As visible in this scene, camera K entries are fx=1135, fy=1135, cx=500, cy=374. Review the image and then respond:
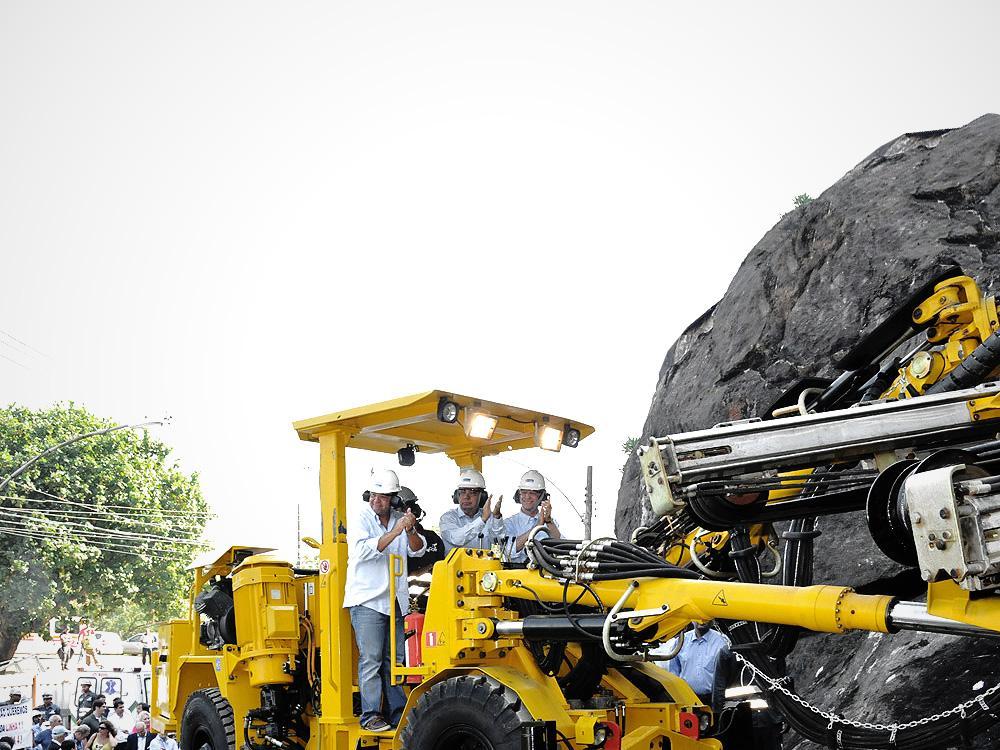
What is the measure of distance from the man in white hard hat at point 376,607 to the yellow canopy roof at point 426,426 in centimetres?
55

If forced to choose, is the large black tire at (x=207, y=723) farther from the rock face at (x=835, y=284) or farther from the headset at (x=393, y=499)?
the rock face at (x=835, y=284)

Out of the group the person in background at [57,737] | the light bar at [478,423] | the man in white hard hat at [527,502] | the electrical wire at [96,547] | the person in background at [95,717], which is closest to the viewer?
the light bar at [478,423]

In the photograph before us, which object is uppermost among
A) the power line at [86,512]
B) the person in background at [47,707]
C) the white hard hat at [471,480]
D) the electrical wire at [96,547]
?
the power line at [86,512]

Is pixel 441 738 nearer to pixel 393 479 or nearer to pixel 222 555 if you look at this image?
pixel 393 479

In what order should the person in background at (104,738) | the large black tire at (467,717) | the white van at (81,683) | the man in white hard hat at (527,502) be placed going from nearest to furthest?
the large black tire at (467,717), the man in white hard hat at (527,502), the person in background at (104,738), the white van at (81,683)

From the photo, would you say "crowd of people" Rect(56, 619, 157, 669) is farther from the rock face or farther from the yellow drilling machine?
the rock face

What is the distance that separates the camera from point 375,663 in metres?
7.83

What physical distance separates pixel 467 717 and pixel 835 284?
12.2 metres

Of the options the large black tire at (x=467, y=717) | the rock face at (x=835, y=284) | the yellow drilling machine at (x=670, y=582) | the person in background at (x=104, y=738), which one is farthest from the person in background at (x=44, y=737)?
the large black tire at (x=467, y=717)

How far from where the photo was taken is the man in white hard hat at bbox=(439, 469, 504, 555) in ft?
28.4

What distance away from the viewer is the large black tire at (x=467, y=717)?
21.0ft

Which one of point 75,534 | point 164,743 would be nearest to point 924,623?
point 164,743

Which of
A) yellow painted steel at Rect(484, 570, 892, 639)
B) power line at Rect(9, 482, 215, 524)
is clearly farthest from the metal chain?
power line at Rect(9, 482, 215, 524)

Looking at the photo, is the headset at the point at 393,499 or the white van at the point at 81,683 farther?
the white van at the point at 81,683
